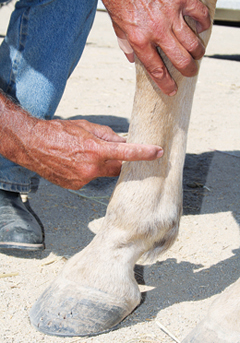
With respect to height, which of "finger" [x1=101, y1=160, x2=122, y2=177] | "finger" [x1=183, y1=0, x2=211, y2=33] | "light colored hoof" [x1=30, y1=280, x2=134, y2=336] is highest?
"finger" [x1=183, y1=0, x2=211, y2=33]

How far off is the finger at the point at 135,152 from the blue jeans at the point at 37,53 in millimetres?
589

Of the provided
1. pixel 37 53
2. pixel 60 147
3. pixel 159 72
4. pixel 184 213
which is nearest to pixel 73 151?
pixel 60 147

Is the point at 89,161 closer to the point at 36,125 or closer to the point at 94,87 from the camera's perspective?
the point at 36,125

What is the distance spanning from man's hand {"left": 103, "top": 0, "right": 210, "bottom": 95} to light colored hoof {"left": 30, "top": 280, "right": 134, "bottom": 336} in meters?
0.49

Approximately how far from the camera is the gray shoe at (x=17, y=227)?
4.33 feet

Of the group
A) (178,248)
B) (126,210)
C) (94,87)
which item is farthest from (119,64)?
(126,210)

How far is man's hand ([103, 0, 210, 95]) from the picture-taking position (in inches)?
33.6

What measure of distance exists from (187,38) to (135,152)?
0.26 meters

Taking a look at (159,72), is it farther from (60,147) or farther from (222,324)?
(222,324)

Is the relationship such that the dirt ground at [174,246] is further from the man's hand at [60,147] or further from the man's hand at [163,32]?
the man's hand at [163,32]

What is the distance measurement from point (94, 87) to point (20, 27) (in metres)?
2.06

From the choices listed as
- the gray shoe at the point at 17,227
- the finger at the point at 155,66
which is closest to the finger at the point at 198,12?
the finger at the point at 155,66

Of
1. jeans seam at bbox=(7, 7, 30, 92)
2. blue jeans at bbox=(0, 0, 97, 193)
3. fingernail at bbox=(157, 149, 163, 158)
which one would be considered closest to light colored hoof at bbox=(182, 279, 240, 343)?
fingernail at bbox=(157, 149, 163, 158)

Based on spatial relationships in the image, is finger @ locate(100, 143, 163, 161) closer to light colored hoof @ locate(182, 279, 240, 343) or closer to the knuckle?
the knuckle
